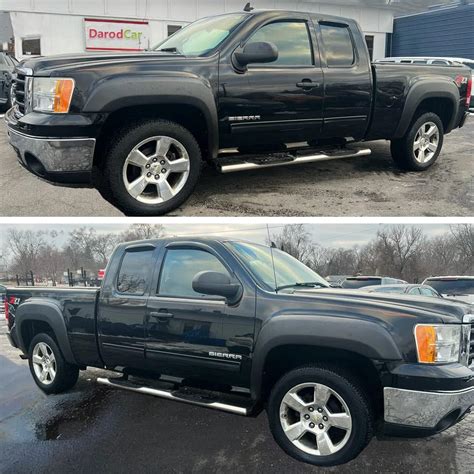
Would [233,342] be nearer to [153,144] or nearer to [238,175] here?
[153,144]

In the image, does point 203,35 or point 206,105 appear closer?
point 206,105

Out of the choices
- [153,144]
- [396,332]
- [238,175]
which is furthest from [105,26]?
[396,332]

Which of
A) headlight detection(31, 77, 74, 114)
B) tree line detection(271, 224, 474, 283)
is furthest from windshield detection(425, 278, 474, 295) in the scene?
headlight detection(31, 77, 74, 114)

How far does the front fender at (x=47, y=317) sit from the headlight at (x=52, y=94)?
190cm

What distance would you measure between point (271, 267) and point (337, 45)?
3112 millimetres

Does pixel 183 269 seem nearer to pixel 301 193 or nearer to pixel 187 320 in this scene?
pixel 187 320

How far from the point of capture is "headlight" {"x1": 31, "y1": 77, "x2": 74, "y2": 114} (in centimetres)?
446

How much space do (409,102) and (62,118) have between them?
168 inches

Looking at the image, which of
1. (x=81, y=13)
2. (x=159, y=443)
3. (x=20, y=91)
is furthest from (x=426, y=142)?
(x=81, y=13)

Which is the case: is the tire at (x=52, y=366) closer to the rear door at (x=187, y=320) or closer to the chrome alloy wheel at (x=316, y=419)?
the rear door at (x=187, y=320)

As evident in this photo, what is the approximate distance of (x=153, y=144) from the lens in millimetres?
4855

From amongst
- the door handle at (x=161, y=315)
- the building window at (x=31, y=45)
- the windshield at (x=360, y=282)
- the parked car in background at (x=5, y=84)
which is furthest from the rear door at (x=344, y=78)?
the building window at (x=31, y=45)

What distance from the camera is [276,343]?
12.0 feet

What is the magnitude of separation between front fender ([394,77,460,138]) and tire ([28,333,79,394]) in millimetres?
4805
